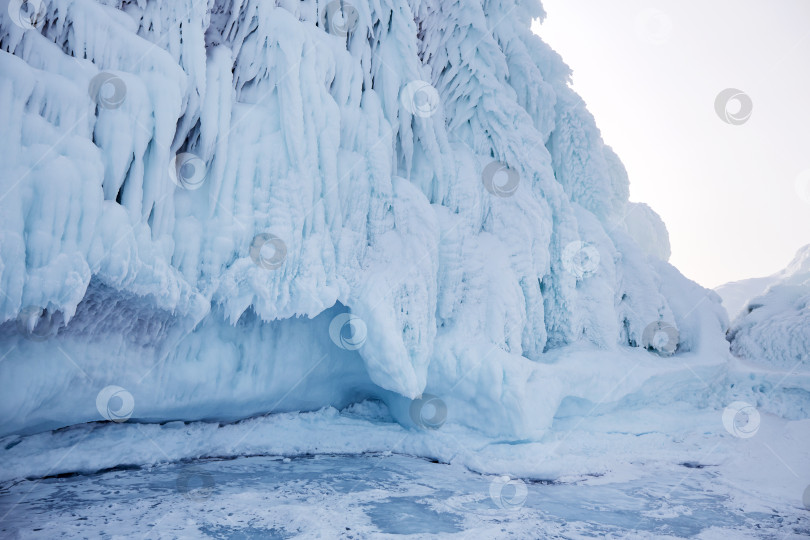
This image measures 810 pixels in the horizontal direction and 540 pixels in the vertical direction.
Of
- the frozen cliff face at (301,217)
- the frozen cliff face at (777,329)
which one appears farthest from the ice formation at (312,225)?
the frozen cliff face at (777,329)

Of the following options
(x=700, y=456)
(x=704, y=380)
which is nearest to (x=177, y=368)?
(x=700, y=456)

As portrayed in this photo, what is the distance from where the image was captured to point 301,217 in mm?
6609

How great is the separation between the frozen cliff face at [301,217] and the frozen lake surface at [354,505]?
1.00 meters

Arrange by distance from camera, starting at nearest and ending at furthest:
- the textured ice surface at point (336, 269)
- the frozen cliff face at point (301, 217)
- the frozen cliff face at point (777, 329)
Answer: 1. the frozen cliff face at point (301, 217)
2. the textured ice surface at point (336, 269)
3. the frozen cliff face at point (777, 329)

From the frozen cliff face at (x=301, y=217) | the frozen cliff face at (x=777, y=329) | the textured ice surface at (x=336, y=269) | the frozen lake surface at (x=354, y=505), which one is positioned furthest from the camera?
the frozen cliff face at (x=777, y=329)

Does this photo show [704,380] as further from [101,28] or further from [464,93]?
[101,28]

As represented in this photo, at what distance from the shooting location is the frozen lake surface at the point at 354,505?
14.7 feet

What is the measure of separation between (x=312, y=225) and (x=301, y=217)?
0.86ft

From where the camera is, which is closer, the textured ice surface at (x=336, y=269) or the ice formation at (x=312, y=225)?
the ice formation at (x=312, y=225)

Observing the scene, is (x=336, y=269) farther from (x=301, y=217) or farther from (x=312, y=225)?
(x=301, y=217)

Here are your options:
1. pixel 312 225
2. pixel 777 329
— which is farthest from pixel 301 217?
pixel 777 329

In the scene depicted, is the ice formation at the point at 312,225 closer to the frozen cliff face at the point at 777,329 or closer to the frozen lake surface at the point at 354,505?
the frozen lake surface at the point at 354,505

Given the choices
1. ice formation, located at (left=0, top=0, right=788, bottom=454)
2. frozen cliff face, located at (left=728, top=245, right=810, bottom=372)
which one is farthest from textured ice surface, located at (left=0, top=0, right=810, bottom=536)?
frozen cliff face, located at (left=728, top=245, right=810, bottom=372)

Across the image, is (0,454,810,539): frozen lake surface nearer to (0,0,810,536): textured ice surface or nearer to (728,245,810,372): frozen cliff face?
(0,0,810,536): textured ice surface
